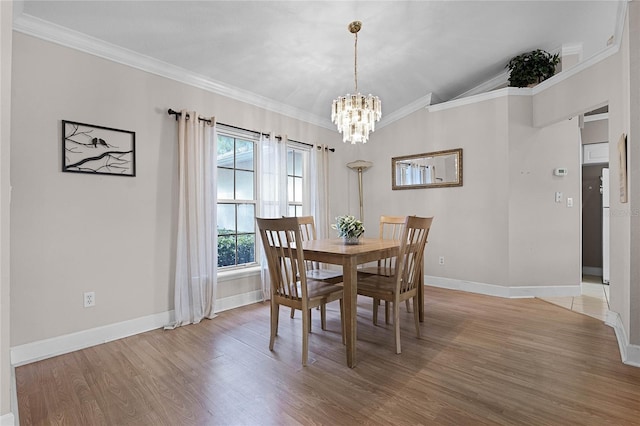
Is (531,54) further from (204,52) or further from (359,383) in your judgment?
(359,383)

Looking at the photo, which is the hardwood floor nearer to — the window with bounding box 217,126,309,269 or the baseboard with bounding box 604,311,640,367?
the baseboard with bounding box 604,311,640,367

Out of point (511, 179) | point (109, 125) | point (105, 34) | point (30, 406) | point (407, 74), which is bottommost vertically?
point (30, 406)

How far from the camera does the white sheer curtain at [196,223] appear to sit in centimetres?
308

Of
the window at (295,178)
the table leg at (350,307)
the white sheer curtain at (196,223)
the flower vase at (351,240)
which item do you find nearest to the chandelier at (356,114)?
the flower vase at (351,240)

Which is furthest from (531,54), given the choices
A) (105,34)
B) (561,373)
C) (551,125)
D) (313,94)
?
(105,34)

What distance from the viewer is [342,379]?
2025 mm

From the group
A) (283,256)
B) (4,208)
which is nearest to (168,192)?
(283,256)

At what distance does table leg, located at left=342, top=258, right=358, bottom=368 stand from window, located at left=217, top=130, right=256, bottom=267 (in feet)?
6.29

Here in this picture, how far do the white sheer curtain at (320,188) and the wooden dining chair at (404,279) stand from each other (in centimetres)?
188

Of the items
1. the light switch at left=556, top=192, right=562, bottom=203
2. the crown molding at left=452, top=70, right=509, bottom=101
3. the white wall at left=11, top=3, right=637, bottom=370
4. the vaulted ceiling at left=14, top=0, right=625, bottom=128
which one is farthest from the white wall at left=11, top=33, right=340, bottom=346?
the light switch at left=556, top=192, right=562, bottom=203

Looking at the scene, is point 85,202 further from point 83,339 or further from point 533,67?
point 533,67

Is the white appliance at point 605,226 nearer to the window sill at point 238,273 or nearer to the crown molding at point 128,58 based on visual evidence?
the crown molding at point 128,58

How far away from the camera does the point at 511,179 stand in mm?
3945

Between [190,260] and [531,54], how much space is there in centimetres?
461
